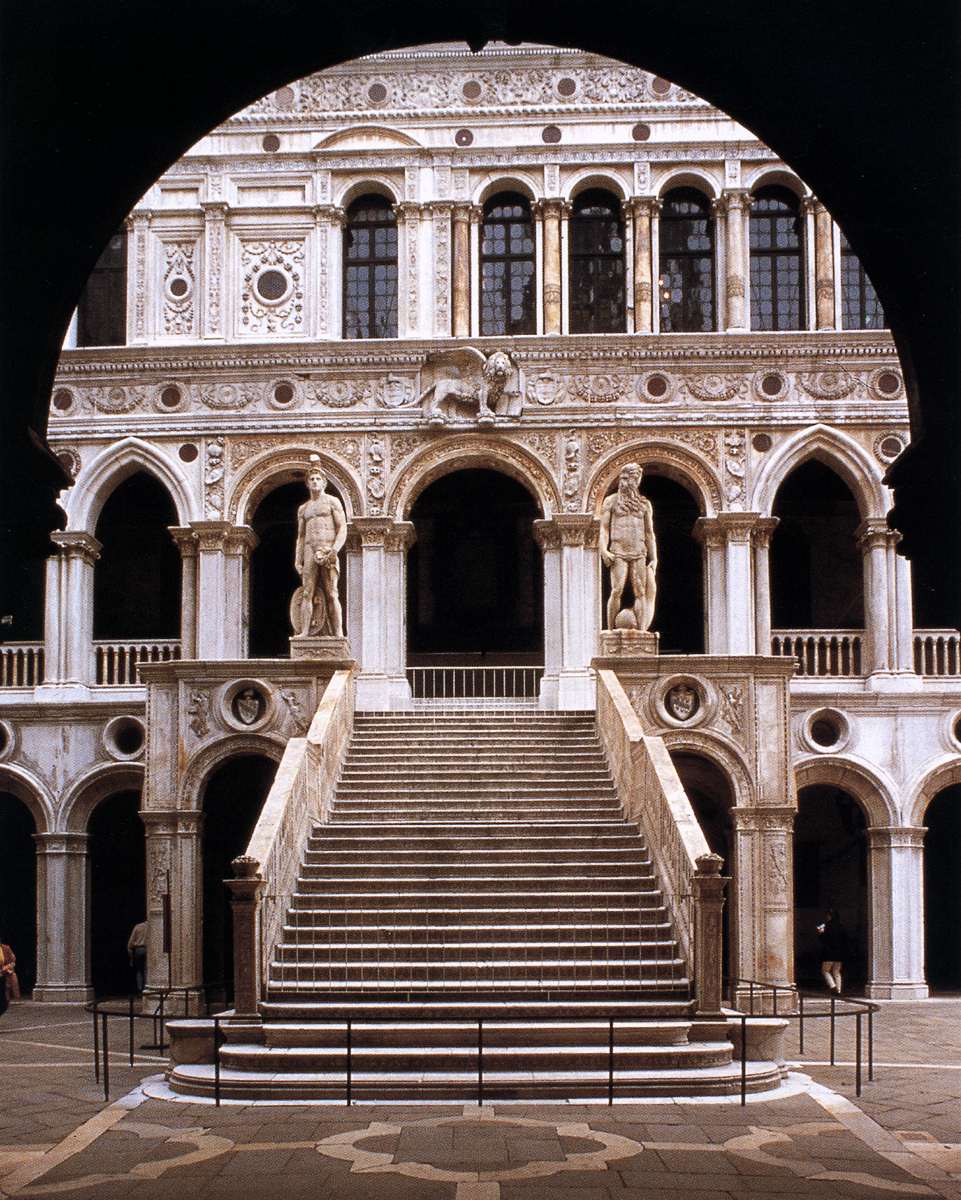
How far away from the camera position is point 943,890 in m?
30.3

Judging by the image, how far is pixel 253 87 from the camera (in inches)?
436

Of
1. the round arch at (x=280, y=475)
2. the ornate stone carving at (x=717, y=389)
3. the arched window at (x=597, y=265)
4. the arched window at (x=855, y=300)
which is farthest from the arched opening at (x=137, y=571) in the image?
the arched window at (x=855, y=300)

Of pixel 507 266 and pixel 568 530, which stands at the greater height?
pixel 507 266

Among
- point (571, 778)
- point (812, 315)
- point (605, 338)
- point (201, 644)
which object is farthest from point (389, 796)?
point (812, 315)

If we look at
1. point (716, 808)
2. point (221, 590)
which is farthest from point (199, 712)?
point (716, 808)

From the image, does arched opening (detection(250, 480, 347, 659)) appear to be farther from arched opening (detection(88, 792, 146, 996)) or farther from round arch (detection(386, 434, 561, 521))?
arched opening (detection(88, 792, 146, 996))

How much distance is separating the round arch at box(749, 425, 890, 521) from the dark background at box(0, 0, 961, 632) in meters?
16.8

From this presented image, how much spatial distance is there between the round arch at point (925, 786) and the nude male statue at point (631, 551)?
568 centimetres

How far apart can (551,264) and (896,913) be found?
11694mm

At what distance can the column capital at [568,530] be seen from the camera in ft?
92.5

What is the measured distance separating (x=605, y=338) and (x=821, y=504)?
204 inches

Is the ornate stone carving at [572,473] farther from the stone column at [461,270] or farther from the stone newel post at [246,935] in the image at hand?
the stone newel post at [246,935]

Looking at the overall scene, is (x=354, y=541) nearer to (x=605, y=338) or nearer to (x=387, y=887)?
(x=605, y=338)

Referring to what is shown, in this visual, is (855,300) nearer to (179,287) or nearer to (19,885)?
(179,287)
